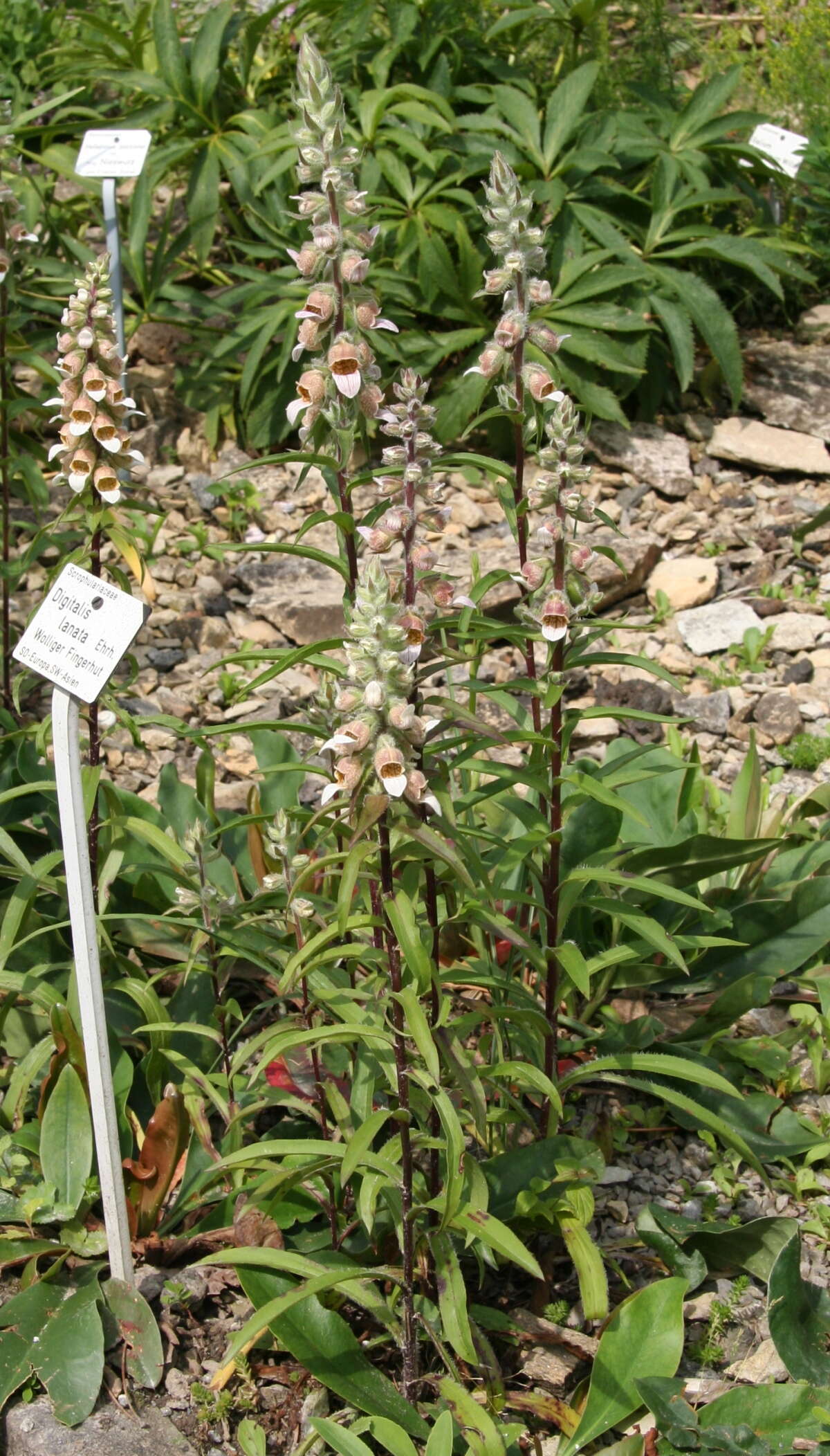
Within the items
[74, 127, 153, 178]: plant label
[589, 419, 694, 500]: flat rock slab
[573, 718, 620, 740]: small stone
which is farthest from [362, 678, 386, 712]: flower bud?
[589, 419, 694, 500]: flat rock slab

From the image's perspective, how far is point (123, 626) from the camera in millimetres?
2389

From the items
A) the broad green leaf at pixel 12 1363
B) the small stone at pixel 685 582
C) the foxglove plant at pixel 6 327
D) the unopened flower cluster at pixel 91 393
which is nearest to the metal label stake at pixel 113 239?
the foxglove plant at pixel 6 327

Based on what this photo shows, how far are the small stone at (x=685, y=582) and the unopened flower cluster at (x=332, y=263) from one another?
2.60 metres

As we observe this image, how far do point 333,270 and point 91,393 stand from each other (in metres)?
0.67

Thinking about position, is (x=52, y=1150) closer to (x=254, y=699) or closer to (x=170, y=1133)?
(x=170, y=1133)

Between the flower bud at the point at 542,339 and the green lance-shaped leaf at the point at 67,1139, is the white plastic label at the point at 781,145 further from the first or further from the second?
the green lance-shaped leaf at the point at 67,1139

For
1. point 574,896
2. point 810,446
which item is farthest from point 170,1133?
point 810,446

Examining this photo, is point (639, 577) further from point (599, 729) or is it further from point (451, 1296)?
point (451, 1296)

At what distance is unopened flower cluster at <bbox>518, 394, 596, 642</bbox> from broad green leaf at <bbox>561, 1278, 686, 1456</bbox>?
1.18m

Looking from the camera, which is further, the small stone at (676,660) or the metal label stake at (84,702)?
the small stone at (676,660)

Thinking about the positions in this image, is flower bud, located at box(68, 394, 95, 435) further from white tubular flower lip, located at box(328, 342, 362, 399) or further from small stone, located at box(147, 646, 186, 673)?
small stone, located at box(147, 646, 186, 673)

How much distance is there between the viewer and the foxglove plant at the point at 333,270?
235 centimetres

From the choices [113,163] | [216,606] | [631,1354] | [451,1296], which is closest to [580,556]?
[451,1296]

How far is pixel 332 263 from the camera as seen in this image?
2.40 meters
